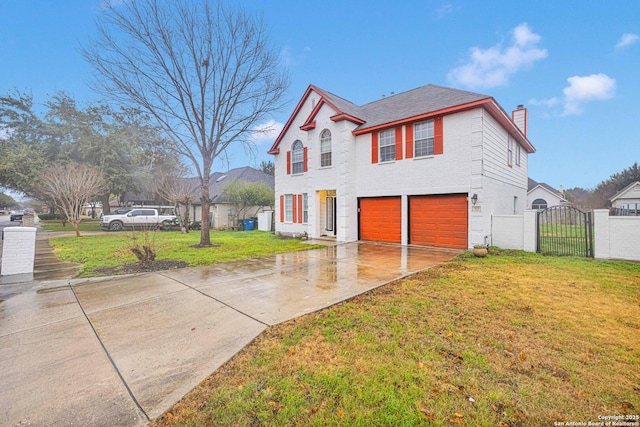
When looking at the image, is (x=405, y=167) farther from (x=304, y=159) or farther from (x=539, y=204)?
(x=539, y=204)

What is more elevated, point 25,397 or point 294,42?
point 294,42

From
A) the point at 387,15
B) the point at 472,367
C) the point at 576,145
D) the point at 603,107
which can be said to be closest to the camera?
the point at 472,367

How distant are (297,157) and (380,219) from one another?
6247 mm

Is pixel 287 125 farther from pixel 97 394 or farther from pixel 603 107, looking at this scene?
pixel 603 107

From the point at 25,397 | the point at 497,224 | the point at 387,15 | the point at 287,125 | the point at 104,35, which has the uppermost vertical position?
the point at 387,15

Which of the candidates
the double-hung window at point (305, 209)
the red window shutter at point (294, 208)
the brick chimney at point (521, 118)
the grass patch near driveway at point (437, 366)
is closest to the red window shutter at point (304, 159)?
the double-hung window at point (305, 209)

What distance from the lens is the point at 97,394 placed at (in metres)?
2.40

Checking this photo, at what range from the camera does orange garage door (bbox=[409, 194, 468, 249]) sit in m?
10.1

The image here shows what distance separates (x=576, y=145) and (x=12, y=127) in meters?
51.8

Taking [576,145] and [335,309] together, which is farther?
[576,145]

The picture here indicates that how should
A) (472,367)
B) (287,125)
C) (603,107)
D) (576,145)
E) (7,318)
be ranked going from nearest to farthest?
1. (472,367)
2. (7,318)
3. (287,125)
4. (603,107)
5. (576,145)

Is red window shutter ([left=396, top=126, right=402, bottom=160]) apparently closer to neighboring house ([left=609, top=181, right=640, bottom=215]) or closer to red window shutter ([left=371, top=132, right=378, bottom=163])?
red window shutter ([left=371, top=132, right=378, bottom=163])

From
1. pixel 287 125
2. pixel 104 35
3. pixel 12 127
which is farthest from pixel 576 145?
pixel 12 127

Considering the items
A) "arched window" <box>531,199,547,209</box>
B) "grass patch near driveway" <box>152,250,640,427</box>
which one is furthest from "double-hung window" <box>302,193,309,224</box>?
"arched window" <box>531,199,547,209</box>
